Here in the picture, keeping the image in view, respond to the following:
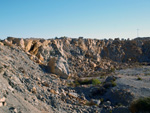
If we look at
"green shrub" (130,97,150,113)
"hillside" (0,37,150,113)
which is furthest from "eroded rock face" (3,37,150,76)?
"green shrub" (130,97,150,113)

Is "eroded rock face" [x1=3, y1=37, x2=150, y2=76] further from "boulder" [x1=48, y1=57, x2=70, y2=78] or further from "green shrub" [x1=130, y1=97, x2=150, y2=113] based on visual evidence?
"green shrub" [x1=130, y1=97, x2=150, y2=113]

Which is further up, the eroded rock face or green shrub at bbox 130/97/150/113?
the eroded rock face

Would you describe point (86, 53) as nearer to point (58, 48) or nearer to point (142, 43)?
point (58, 48)

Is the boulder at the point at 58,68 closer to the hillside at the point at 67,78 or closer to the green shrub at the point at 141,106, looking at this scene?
the hillside at the point at 67,78

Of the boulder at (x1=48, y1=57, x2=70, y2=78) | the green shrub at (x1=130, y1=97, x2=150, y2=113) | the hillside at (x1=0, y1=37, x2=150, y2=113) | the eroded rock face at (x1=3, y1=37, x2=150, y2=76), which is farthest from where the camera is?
the eroded rock face at (x1=3, y1=37, x2=150, y2=76)

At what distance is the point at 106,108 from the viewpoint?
917 cm

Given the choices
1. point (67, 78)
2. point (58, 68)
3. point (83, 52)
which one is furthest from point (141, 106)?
point (83, 52)

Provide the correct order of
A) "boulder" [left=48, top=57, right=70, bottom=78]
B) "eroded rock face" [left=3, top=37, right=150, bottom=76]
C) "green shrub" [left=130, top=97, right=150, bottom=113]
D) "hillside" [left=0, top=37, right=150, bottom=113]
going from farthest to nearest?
"eroded rock face" [left=3, top=37, right=150, bottom=76] → "boulder" [left=48, top=57, right=70, bottom=78] → "green shrub" [left=130, top=97, right=150, bottom=113] → "hillside" [left=0, top=37, right=150, bottom=113]

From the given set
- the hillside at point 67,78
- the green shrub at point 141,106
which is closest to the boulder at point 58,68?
the hillside at point 67,78

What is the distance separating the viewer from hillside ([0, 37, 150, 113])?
6.30 metres

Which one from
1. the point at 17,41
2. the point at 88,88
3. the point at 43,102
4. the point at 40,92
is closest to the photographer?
the point at 43,102

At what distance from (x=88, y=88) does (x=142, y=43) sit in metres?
30.9

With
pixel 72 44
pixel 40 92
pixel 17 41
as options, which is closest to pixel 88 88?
pixel 40 92

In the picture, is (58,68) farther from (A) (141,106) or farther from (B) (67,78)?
(A) (141,106)
